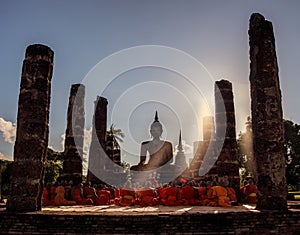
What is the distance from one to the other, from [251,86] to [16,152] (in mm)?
6421

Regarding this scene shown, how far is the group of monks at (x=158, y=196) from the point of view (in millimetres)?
11547

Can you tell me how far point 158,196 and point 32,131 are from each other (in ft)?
17.3

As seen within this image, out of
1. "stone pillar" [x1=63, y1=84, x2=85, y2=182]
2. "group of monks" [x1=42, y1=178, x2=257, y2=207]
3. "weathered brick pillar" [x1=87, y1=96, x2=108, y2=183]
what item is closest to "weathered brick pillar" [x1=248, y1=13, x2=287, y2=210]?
"group of monks" [x1=42, y1=178, x2=257, y2=207]

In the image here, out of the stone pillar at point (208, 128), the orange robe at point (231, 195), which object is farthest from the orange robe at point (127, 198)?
the stone pillar at point (208, 128)

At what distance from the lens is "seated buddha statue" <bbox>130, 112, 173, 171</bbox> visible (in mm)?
24188

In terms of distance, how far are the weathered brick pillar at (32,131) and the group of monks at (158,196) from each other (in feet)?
13.6

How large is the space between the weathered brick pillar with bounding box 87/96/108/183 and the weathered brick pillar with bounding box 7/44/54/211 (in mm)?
9361

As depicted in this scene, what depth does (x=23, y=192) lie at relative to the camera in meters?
8.73

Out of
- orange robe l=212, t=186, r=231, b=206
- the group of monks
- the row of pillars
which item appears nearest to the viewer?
the row of pillars

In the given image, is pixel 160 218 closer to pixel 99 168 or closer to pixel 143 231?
pixel 143 231

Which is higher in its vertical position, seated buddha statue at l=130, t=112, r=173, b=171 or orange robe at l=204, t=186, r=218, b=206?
seated buddha statue at l=130, t=112, r=173, b=171

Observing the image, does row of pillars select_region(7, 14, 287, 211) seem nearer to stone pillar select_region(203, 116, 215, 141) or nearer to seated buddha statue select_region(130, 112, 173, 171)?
stone pillar select_region(203, 116, 215, 141)

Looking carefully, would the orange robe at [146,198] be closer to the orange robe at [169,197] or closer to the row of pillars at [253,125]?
the orange robe at [169,197]

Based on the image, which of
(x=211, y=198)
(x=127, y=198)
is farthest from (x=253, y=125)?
(x=127, y=198)
